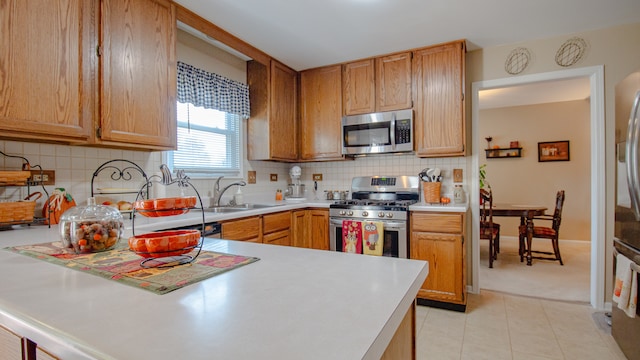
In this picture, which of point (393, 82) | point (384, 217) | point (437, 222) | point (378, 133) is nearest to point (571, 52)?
point (393, 82)

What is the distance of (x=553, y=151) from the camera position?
540 cm

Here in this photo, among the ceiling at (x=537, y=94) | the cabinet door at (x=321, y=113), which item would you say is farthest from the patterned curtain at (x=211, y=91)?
the ceiling at (x=537, y=94)

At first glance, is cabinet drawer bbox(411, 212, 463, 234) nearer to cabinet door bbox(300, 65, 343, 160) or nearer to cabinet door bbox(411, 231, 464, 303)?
cabinet door bbox(411, 231, 464, 303)

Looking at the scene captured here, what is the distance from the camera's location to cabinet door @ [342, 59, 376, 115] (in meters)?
3.31

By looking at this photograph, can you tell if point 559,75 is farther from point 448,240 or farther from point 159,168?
point 159,168

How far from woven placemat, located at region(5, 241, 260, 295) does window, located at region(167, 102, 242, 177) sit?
1645 millimetres

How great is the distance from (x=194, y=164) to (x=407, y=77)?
7.18 ft

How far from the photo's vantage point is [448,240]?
8.79ft

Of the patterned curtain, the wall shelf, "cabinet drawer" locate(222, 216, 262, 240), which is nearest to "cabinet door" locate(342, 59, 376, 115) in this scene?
the patterned curtain

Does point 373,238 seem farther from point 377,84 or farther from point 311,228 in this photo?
point 377,84

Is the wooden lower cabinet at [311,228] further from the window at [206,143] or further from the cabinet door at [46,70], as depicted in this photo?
the cabinet door at [46,70]

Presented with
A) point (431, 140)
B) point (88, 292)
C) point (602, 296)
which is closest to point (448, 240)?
point (431, 140)

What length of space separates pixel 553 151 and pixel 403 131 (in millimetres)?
3864

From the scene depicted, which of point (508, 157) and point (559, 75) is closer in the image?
point (559, 75)
